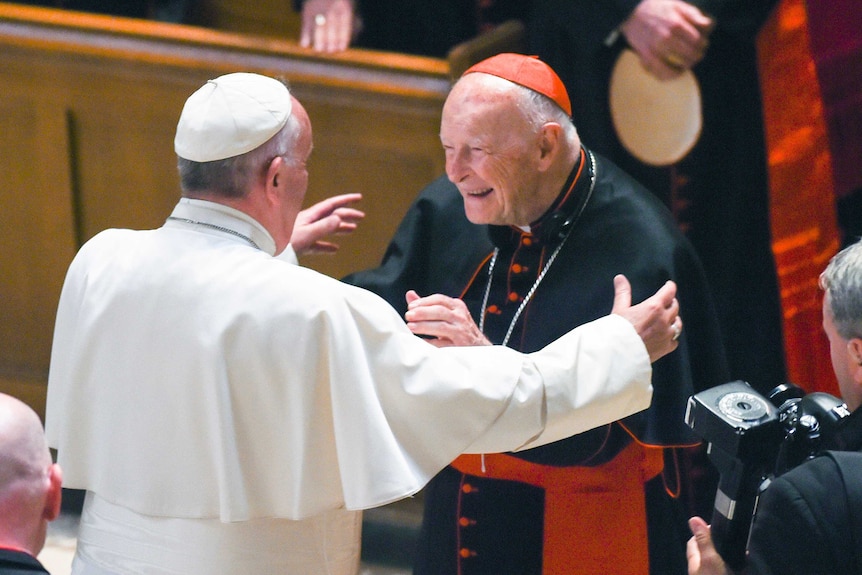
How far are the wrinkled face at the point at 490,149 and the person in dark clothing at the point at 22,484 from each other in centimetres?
133

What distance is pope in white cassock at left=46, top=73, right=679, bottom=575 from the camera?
8.77 ft

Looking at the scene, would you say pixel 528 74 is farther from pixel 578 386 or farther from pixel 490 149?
pixel 578 386

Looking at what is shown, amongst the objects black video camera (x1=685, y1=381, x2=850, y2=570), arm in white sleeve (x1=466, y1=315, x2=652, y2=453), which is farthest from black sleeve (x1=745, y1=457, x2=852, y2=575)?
arm in white sleeve (x1=466, y1=315, x2=652, y2=453)

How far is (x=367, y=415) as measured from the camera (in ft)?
8.73

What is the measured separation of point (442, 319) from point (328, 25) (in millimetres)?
2225

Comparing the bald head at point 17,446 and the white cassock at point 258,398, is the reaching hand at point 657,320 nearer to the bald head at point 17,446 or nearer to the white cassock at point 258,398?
the white cassock at point 258,398

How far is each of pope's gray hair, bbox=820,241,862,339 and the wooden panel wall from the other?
2393 millimetres

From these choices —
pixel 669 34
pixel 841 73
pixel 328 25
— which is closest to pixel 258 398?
pixel 669 34

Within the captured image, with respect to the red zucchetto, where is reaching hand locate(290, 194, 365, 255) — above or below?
below

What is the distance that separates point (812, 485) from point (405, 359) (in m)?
0.87

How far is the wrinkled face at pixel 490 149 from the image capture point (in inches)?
126

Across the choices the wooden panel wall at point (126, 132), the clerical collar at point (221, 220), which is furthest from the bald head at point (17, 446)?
the wooden panel wall at point (126, 132)

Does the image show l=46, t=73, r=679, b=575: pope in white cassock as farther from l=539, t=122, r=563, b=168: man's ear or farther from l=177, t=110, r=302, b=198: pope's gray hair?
l=539, t=122, r=563, b=168: man's ear

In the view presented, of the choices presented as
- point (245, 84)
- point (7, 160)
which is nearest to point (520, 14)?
point (7, 160)
